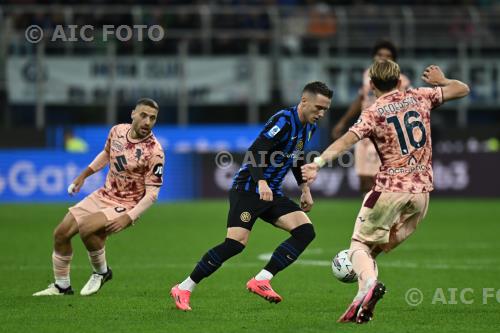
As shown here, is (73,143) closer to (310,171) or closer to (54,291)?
(54,291)

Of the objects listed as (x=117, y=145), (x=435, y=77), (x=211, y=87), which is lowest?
(x=211, y=87)

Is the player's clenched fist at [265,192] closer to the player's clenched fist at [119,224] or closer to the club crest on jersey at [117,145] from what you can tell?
the player's clenched fist at [119,224]

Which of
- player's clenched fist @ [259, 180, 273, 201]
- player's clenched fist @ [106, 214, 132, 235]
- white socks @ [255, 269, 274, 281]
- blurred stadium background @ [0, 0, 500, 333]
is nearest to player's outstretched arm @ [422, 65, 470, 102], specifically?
player's clenched fist @ [259, 180, 273, 201]

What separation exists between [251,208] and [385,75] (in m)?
1.84

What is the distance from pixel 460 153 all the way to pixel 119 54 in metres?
7.97

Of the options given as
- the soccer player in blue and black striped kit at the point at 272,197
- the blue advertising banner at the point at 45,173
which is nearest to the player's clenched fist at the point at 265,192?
the soccer player in blue and black striped kit at the point at 272,197

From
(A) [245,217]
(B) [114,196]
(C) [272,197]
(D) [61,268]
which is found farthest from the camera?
(B) [114,196]

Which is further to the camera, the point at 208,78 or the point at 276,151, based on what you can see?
the point at 208,78

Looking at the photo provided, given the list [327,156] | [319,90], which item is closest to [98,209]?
[319,90]

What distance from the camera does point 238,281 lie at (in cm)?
1112

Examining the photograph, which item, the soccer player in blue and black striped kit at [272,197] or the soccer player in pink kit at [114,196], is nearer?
the soccer player in blue and black striped kit at [272,197]

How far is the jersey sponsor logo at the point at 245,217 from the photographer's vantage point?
906 centimetres

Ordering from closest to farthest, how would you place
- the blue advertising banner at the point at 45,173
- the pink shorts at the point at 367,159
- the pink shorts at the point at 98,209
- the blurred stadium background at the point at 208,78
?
the pink shorts at the point at 98,209 < the pink shorts at the point at 367,159 < the blue advertising banner at the point at 45,173 < the blurred stadium background at the point at 208,78

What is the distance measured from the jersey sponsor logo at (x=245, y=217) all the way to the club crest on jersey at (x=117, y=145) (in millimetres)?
1513
